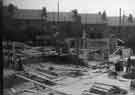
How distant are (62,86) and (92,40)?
9.87m

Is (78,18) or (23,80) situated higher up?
(78,18)

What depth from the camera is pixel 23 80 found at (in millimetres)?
6602

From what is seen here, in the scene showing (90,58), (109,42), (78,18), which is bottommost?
(90,58)

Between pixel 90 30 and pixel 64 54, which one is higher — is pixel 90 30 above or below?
above

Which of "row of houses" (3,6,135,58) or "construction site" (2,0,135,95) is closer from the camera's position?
"construction site" (2,0,135,95)

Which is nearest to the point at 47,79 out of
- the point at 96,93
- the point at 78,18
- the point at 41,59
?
the point at 96,93

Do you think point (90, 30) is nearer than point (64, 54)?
No

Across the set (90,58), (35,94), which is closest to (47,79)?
(35,94)

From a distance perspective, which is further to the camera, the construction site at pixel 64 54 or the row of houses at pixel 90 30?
the row of houses at pixel 90 30

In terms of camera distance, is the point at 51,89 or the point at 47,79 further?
the point at 47,79

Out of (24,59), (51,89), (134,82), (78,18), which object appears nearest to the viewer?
(51,89)

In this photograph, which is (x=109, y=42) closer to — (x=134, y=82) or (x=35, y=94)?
(x=134, y=82)

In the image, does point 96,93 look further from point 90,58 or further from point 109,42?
point 109,42

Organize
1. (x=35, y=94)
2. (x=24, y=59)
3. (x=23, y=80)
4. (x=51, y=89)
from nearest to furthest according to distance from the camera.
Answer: (x=35, y=94) → (x=51, y=89) → (x=23, y=80) → (x=24, y=59)
